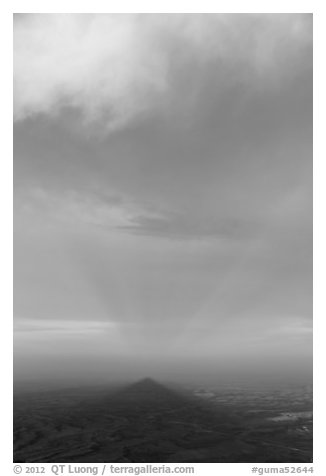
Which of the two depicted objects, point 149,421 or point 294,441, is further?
point 149,421

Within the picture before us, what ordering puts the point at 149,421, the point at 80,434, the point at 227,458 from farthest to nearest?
the point at 149,421, the point at 80,434, the point at 227,458

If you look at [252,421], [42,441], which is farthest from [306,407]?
[42,441]

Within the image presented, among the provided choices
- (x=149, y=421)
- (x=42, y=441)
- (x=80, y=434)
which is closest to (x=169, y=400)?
(x=149, y=421)
